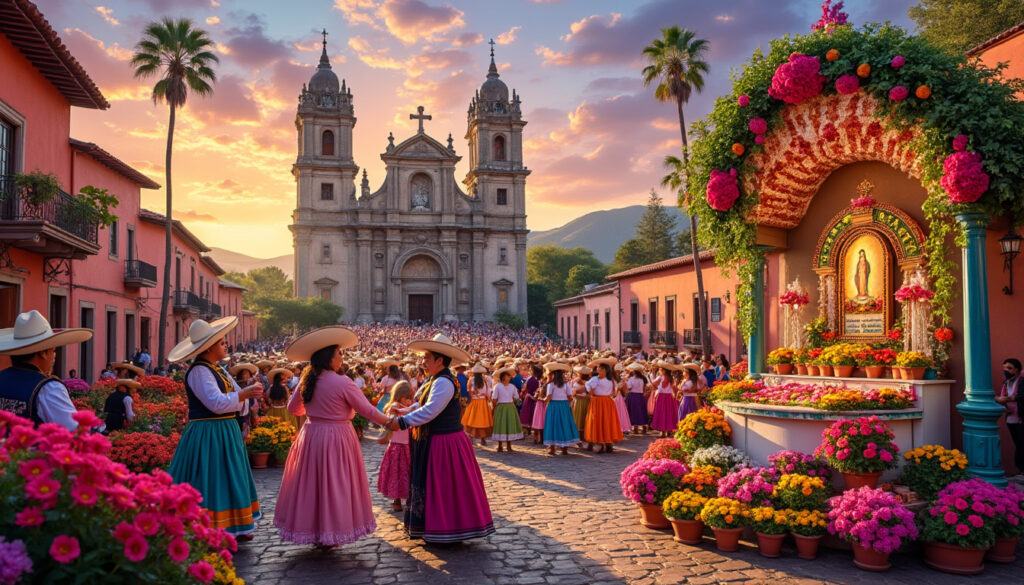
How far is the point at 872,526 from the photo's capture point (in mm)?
5938

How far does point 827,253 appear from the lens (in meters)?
9.50

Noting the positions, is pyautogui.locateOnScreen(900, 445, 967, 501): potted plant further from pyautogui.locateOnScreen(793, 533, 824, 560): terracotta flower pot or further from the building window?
the building window

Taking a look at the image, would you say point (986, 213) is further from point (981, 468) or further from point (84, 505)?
point (84, 505)

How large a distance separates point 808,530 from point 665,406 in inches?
314

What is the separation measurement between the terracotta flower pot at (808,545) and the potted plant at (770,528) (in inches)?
5.8

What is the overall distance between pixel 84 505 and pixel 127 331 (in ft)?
74.3

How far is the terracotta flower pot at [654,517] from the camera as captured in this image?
23.8 feet

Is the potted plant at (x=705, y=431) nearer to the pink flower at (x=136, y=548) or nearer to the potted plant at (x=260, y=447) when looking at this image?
the potted plant at (x=260, y=447)

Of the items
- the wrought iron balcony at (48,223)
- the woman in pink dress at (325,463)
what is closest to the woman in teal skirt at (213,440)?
the woman in pink dress at (325,463)

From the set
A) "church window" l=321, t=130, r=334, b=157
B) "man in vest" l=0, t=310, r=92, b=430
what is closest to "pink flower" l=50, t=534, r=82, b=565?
"man in vest" l=0, t=310, r=92, b=430

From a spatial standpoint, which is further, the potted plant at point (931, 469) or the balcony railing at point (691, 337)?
the balcony railing at point (691, 337)

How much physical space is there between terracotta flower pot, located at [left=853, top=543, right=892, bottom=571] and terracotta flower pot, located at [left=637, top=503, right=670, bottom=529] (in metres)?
1.86

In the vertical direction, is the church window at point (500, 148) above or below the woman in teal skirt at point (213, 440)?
above

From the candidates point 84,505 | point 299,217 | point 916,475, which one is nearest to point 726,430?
point 916,475
